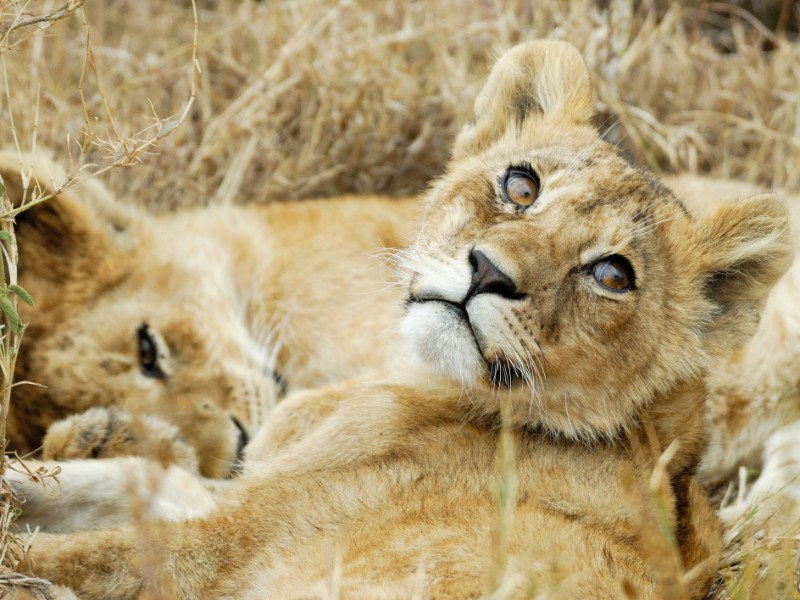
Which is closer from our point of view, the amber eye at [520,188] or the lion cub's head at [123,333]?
the amber eye at [520,188]

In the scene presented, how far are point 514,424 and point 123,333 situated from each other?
1.94m

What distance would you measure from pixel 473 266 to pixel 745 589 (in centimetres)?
125

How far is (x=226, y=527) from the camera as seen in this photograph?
320 centimetres

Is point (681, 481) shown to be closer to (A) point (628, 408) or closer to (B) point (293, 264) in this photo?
(A) point (628, 408)

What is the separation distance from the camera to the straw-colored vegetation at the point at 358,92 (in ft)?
19.6

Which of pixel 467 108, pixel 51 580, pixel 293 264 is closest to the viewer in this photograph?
pixel 51 580

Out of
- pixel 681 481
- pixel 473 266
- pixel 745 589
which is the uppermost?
pixel 473 266

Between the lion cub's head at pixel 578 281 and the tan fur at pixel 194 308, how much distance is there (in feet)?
2.61

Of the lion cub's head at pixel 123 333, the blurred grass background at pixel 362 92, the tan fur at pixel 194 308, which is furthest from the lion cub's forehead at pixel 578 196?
the blurred grass background at pixel 362 92

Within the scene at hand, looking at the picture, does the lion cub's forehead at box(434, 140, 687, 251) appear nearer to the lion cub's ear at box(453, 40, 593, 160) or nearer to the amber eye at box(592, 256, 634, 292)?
the amber eye at box(592, 256, 634, 292)

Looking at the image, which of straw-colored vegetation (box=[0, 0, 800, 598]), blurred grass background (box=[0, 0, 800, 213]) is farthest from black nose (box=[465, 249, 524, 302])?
blurred grass background (box=[0, 0, 800, 213])

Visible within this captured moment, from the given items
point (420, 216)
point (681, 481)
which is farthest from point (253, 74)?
point (681, 481)

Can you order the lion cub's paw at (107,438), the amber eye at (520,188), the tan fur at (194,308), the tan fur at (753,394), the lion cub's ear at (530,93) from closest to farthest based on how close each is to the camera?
the amber eye at (520,188)
the lion cub's paw at (107,438)
the lion cub's ear at (530,93)
the tan fur at (194,308)
the tan fur at (753,394)

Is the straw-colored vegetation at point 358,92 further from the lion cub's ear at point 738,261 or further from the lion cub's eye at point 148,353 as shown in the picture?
the lion cub's ear at point 738,261
